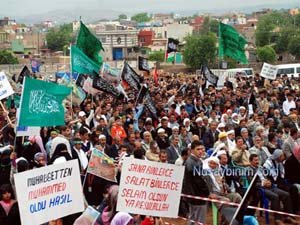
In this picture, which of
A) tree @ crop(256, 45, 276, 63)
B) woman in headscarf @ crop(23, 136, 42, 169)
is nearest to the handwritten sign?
woman in headscarf @ crop(23, 136, 42, 169)

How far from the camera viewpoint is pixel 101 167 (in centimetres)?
965

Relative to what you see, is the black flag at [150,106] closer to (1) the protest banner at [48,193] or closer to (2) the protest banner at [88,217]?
(1) the protest banner at [48,193]

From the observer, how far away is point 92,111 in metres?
16.2

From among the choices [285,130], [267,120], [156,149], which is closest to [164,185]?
[156,149]

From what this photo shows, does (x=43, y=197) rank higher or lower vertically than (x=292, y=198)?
higher

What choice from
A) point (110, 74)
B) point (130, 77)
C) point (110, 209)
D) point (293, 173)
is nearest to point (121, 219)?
point (110, 209)

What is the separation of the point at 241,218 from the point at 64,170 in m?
1.94

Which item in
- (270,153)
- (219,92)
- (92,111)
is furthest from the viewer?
(219,92)

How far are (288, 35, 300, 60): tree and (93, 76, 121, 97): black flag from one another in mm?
80747

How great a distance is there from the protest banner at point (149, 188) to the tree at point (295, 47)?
90.3 metres

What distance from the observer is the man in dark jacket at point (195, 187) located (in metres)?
9.62

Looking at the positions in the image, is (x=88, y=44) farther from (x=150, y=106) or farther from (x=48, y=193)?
(x=48, y=193)

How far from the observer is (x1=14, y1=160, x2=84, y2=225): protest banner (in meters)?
7.56

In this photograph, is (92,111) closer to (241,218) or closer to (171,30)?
(241,218)
